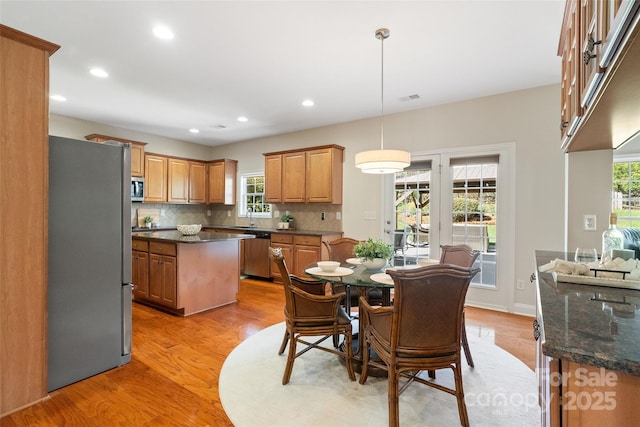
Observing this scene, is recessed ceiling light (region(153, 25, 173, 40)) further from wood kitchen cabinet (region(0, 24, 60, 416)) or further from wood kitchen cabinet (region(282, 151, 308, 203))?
wood kitchen cabinet (region(282, 151, 308, 203))

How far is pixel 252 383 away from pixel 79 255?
5.08ft

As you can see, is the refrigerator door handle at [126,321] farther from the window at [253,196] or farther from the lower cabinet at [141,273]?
the window at [253,196]

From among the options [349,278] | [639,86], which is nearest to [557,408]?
[639,86]

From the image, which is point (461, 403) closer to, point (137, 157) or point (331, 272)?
point (331, 272)

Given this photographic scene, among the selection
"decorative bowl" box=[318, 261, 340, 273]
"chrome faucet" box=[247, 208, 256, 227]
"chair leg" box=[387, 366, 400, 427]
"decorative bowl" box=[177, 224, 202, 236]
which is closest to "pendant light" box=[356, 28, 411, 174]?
"decorative bowl" box=[318, 261, 340, 273]

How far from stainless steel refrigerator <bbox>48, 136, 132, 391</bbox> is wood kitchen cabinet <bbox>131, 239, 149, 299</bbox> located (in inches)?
63.4

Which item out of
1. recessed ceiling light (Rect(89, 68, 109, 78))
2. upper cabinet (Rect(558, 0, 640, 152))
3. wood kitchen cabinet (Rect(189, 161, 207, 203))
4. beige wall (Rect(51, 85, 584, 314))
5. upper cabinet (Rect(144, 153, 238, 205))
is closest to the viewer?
upper cabinet (Rect(558, 0, 640, 152))

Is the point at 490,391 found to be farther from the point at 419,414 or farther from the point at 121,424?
the point at 121,424

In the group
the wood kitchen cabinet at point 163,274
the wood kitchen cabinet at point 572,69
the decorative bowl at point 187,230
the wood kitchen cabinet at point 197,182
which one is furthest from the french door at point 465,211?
the wood kitchen cabinet at point 197,182

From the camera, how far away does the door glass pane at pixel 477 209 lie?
4.03 metres

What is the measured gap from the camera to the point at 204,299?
3896 mm

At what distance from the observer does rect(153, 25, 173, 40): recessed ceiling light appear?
261cm

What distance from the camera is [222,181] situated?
6758 millimetres

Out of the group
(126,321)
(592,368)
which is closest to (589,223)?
(592,368)
